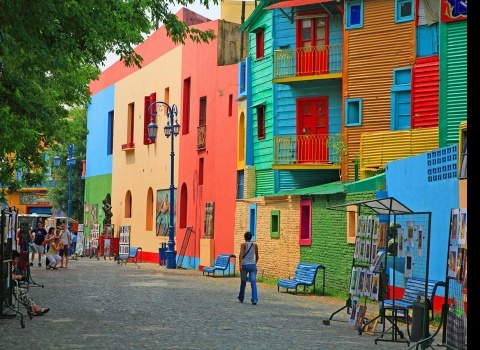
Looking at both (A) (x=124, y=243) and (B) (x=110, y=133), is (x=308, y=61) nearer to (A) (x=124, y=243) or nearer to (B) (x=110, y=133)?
(A) (x=124, y=243)

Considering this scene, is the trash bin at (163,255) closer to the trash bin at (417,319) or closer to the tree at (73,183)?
the tree at (73,183)

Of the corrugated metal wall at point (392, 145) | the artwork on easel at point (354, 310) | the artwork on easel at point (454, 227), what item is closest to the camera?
the artwork on easel at point (454, 227)

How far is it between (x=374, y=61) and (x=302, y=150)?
4556mm

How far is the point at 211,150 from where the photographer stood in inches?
1645

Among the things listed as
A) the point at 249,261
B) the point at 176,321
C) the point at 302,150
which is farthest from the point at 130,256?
the point at 176,321

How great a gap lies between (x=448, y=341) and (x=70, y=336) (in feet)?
20.8

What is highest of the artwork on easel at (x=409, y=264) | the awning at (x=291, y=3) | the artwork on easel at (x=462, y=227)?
the awning at (x=291, y=3)

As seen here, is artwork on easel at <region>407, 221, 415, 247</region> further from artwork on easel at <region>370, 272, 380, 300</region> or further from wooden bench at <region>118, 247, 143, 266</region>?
wooden bench at <region>118, 247, 143, 266</region>

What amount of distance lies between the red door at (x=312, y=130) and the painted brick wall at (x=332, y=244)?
4.91 m

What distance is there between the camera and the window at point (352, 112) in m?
32.4

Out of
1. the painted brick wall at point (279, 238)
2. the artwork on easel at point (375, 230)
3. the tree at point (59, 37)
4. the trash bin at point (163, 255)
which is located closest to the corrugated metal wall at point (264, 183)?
the painted brick wall at point (279, 238)

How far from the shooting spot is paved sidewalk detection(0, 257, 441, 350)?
13.9 m

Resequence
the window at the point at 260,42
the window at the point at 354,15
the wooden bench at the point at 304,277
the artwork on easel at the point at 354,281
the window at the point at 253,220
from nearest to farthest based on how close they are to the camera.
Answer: the artwork on easel at the point at 354,281 < the wooden bench at the point at 304,277 < the window at the point at 354,15 < the window at the point at 253,220 < the window at the point at 260,42

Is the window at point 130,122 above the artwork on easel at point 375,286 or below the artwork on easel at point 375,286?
above
